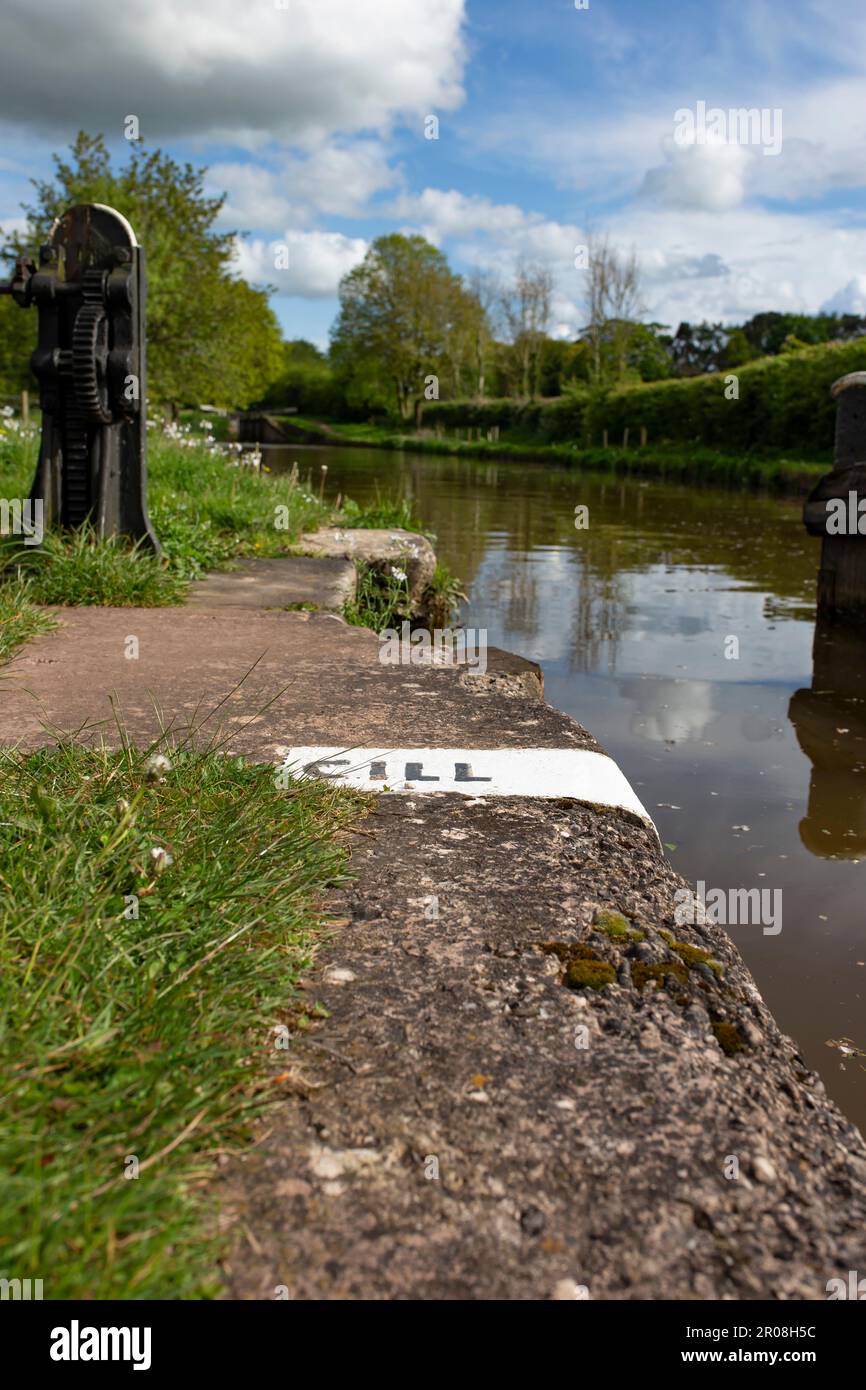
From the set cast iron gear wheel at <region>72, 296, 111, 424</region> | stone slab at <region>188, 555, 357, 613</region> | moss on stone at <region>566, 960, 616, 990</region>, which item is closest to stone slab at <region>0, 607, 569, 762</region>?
stone slab at <region>188, 555, 357, 613</region>

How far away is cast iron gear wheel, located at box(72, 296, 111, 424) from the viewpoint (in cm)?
520

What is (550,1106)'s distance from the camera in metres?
1.56

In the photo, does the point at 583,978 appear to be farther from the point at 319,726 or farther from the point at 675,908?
the point at 319,726

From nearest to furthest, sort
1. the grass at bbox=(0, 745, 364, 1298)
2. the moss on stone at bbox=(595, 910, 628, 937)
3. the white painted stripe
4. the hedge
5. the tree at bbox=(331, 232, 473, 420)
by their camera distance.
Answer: the grass at bbox=(0, 745, 364, 1298) → the moss on stone at bbox=(595, 910, 628, 937) → the white painted stripe → the hedge → the tree at bbox=(331, 232, 473, 420)

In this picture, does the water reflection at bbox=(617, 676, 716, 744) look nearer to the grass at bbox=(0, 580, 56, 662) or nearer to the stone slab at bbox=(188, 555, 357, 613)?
the stone slab at bbox=(188, 555, 357, 613)

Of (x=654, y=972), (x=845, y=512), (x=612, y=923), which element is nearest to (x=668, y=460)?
(x=845, y=512)

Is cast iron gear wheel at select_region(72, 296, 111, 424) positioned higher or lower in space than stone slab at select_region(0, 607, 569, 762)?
higher

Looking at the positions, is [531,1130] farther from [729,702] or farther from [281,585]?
[729,702]

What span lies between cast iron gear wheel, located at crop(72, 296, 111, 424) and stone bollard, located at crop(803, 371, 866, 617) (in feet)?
17.2

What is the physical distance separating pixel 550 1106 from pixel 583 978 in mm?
344

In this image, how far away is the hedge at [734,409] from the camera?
27172 mm

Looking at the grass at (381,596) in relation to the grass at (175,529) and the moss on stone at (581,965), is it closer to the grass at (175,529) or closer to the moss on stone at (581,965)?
the grass at (175,529)

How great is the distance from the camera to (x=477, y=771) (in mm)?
2936

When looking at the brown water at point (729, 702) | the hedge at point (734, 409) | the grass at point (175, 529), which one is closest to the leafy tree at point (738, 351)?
the hedge at point (734, 409)
